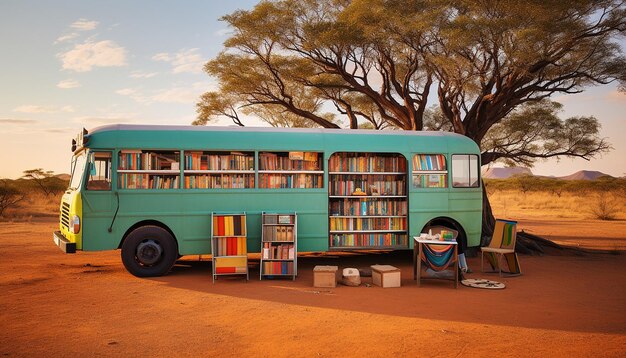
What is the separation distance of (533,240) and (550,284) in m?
5.25

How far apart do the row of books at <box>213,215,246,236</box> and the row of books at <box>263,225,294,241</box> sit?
0.44 m

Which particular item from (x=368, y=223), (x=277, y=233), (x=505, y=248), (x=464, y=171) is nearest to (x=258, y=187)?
(x=277, y=233)

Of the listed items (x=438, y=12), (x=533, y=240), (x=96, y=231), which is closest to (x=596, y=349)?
(x=96, y=231)

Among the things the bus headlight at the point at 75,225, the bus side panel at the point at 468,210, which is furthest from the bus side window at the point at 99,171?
the bus side panel at the point at 468,210

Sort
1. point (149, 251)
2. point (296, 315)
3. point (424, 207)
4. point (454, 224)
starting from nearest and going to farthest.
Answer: point (296, 315) → point (149, 251) → point (424, 207) → point (454, 224)

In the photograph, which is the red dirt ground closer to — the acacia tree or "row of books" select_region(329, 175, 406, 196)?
"row of books" select_region(329, 175, 406, 196)

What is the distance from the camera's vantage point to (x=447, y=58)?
14.4 metres

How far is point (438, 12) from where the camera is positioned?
580 inches

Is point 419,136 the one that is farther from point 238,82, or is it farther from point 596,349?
point 238,82

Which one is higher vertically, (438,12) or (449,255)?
(438,12)

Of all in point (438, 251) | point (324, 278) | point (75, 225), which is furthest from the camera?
point (75, 225)

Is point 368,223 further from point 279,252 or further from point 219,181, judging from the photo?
point 219,181

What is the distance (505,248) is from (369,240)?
8.94 ft

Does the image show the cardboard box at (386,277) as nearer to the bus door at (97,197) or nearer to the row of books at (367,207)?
the row of books at (367,207)
